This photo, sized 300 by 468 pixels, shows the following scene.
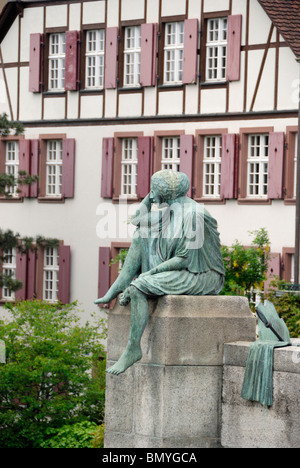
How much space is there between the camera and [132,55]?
35250 mm

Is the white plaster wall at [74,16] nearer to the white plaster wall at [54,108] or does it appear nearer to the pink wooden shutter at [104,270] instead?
the white plaster wall at [54,108]

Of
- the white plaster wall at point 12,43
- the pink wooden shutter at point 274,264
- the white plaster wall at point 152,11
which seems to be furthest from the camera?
the white plaster wall at point 12,43

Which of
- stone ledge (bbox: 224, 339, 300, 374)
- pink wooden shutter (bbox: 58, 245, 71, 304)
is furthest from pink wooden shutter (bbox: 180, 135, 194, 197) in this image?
stone ledge (bbox: 224, 339, 300, 374)

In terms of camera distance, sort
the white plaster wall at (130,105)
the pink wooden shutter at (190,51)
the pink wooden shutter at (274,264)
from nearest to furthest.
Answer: the pink wooden shutter at (274,264) < the pink wooden shutter at (190,51) < the white plaster wall at (130,105)

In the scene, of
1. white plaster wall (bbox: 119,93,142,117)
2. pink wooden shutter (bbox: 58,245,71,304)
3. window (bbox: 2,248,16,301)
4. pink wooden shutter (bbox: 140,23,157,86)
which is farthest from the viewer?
window (bbox: 2,248,16,301)

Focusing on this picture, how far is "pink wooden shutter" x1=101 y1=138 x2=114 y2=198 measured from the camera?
35656 millimetres

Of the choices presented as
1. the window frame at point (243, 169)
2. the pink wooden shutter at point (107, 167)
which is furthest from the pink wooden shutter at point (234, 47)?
the pink wooden shutter at point (107, 167)

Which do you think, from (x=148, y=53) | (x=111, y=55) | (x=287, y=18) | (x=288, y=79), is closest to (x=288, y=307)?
(x=288, y=79)

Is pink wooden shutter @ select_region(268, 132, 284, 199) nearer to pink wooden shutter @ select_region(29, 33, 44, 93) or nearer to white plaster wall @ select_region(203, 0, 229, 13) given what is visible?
white plaster wall @ select_region(203, 0, 229, 13)

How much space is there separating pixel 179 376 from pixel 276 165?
2000cm

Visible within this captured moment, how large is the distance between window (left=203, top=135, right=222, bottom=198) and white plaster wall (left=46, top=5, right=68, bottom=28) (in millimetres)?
5476

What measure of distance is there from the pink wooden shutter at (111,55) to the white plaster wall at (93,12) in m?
0.55

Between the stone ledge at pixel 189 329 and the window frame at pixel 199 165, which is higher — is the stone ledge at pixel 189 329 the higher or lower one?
the lower one

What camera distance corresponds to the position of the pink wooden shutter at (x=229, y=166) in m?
32.8
